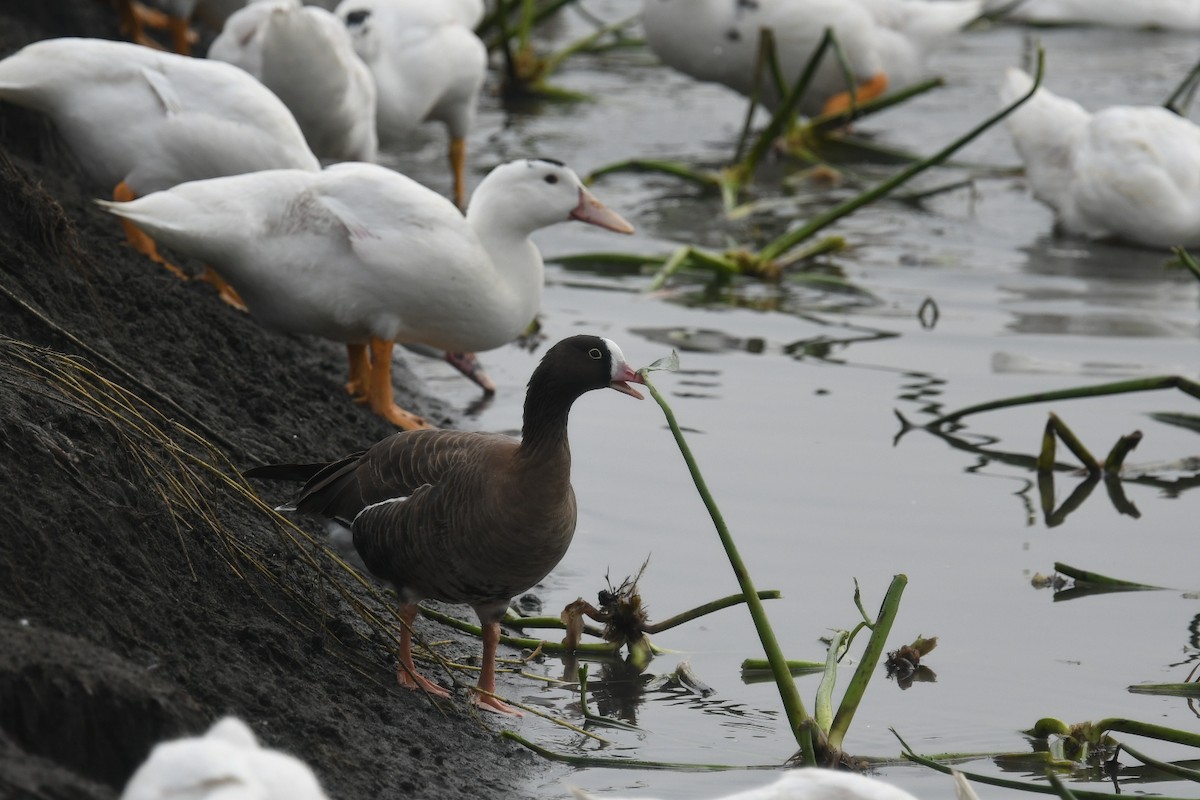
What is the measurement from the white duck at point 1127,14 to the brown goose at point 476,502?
13.3 m

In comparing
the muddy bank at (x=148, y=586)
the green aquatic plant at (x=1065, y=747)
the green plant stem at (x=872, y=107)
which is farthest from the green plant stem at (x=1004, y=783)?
the green plant stem at (x=872, y=107)

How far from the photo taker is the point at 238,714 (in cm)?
365

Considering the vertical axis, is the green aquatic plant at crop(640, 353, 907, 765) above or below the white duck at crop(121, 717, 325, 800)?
below

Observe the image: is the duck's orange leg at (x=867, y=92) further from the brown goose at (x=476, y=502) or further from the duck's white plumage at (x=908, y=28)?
the brown goose at (x=476, y=502)

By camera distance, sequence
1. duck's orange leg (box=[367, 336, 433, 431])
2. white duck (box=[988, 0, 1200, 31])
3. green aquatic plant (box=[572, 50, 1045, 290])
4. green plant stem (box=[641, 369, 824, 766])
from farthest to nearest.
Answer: white duck (box=[988, 0, 1200, 31]) < green aquatic plant (box=[572, 50, 1045, 290]) < duck's orange leg (box=[367, 336, 433, 431]) < green plant stem (box=[641, 369, 824, 766])

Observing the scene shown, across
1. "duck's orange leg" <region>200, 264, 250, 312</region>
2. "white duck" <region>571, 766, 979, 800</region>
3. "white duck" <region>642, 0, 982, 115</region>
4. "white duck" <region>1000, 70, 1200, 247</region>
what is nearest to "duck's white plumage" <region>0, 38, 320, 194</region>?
"duck's orange leg" <region>200, 264, 250, 312</region>

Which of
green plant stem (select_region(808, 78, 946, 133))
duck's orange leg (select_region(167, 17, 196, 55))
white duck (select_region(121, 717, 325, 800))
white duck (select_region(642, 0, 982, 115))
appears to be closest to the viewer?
white duck (select_region(121, 717, 325, 800))

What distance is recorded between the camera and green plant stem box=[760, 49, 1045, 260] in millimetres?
7355

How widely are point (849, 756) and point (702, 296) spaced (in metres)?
4.93

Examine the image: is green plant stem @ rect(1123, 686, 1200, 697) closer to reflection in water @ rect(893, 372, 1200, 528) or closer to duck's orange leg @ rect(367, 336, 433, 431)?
reflection in water @ rect(893, 372, 1200, 528)

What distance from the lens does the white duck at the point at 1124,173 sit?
9.91 metres

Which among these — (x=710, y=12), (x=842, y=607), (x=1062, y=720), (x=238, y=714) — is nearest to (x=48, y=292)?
(x=238, y=714)

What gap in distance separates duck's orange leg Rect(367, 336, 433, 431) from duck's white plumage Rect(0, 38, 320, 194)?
105 centimetres

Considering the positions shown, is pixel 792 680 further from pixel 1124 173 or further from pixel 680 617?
pixel 1124 173
